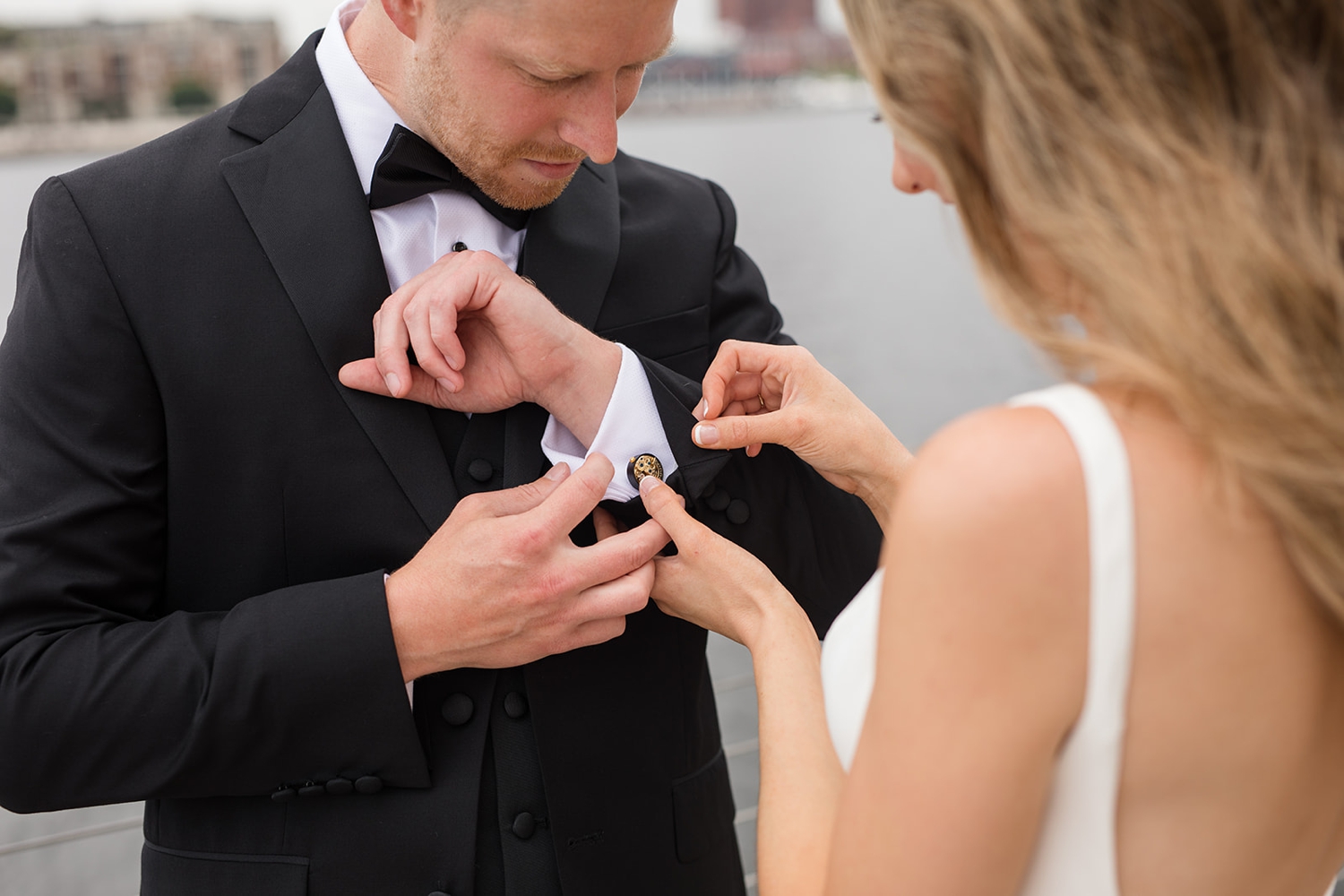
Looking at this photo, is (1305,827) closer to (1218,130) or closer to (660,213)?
(1218,130)

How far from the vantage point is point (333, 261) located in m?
1.54

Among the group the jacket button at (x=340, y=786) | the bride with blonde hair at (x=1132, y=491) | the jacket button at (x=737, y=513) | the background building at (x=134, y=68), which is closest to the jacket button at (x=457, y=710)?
the jacket button at (x=340, y=786)

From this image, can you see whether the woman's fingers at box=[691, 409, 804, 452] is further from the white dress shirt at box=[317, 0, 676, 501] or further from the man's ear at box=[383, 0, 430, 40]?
the man's ear at box=[383, 0, 430, 40]

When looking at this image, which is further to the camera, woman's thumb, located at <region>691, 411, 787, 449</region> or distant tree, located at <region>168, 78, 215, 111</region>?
distant tree, located at <region>168, 78, 215, 111</region>

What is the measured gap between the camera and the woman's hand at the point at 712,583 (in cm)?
147

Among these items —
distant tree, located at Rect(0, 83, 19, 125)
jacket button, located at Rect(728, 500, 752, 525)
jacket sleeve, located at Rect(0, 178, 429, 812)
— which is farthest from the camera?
distant tree, located at Rect(0, 83, 19, 125)

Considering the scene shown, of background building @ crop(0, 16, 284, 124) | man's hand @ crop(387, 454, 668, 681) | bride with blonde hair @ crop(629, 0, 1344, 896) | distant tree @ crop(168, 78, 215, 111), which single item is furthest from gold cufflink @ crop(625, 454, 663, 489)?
distant tree @ crop(168, 78, 215, 111)

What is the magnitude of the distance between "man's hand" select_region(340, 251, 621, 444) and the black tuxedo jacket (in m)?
0.05

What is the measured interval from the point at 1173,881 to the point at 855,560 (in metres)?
0.91

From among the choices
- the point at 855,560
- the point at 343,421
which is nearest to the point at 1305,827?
the point at 855,560

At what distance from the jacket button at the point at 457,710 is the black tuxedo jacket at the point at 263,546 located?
0.02m

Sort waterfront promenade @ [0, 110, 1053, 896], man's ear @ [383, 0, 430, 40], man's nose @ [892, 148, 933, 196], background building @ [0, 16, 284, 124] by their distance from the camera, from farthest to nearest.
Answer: background building @ [0, 16, 284, 124], waterfront promenade @ [0, 110, 1053, 896], man's ear @ [383, 0, 430, 40], man's nose @ [892, 148, 933, 196]

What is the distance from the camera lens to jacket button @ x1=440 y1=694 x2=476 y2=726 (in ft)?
5.03

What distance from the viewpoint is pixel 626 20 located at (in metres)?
1.55
